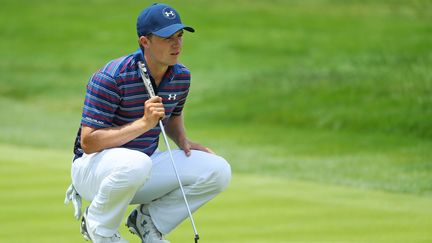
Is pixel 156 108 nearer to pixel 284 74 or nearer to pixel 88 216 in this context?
pixel 88 216

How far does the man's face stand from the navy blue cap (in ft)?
0.16

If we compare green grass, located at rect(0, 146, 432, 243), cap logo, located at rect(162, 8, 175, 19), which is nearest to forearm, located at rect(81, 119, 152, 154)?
cap logo, located at rect(162, 8, 175, 19)

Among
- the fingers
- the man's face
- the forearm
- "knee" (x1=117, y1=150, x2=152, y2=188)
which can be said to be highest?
the man's face

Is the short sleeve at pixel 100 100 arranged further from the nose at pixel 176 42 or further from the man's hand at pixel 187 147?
the man's hand at pixel 187 147

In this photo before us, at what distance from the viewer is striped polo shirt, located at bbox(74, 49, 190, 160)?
5.91 metres

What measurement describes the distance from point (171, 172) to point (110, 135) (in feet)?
1.66

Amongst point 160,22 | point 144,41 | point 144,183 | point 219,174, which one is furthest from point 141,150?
point 160,22

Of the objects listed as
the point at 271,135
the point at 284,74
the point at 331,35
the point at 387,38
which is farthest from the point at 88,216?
the point at 331,35

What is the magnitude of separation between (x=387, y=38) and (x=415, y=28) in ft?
3.60

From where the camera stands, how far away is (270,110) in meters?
16.8

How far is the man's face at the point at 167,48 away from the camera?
600cm

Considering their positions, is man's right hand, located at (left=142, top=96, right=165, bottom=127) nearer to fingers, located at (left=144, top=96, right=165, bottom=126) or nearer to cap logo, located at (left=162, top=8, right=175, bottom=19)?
fingers, located at (left=144, top=96, right=165, bottom=126)

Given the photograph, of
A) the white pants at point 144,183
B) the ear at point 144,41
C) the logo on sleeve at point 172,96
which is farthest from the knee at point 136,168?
the ear at point 144,41

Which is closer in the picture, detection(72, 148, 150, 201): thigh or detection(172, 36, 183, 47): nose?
detection(72, 148, 150, 201): thigh
